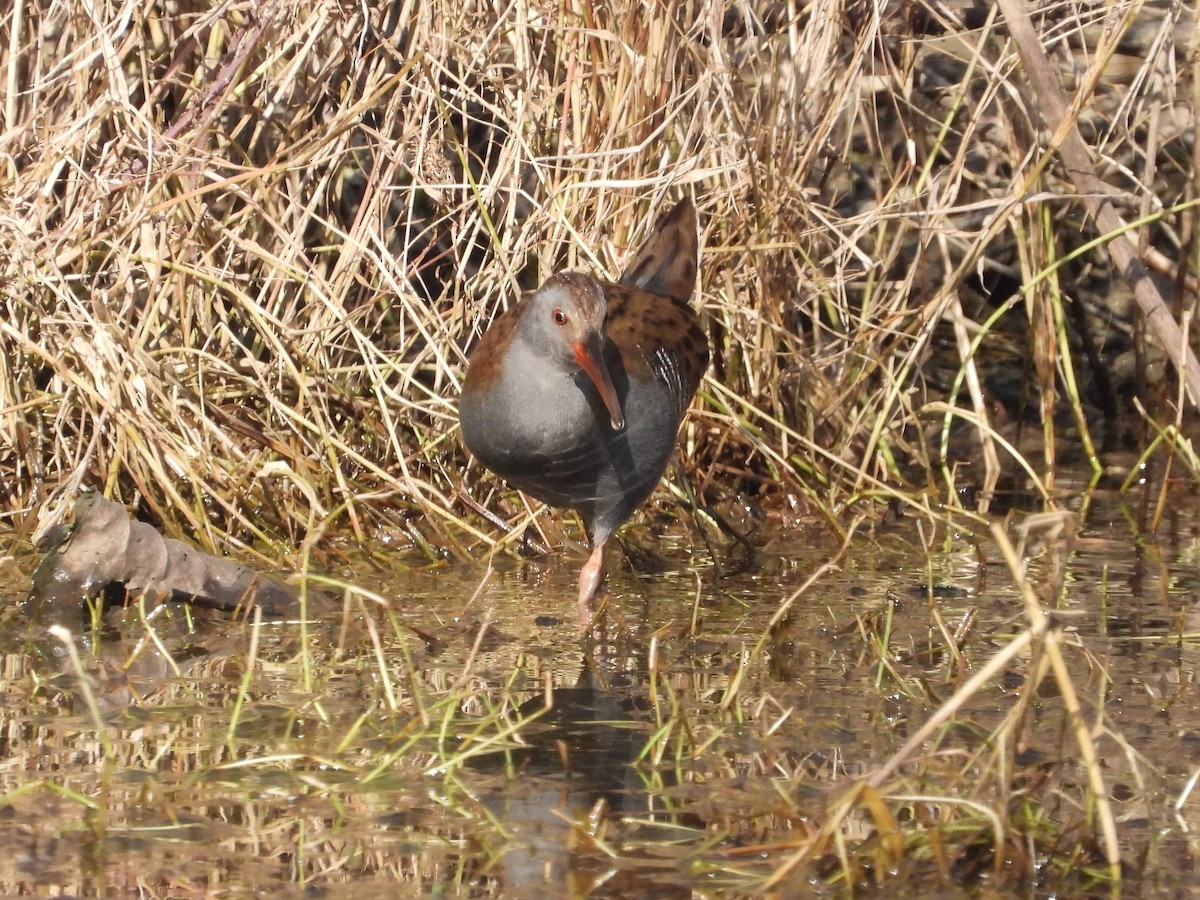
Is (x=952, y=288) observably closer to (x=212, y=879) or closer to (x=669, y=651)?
(x=669, y=651)

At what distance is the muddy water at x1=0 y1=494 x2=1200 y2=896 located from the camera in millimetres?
2508

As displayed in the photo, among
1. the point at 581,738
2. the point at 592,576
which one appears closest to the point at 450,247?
the point at 592,576

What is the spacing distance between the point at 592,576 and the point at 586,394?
47cm

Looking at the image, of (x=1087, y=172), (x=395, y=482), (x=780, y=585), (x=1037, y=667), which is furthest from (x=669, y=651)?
(x=1087, y=172)

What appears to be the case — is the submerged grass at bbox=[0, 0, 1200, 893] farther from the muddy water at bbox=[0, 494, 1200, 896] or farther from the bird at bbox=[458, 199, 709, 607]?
the bird at bbox=[458, 199, 709, 607]

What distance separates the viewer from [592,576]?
4.22 meters

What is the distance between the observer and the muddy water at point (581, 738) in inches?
98.7

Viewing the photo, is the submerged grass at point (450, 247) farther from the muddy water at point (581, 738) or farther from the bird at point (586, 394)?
the bird at point (586, 394)

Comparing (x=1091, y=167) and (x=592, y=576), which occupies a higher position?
(x=1091, y=167)

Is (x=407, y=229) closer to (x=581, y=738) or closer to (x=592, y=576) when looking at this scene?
(x=592, y=576)

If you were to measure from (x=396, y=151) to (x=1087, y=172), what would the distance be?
1.93 meters

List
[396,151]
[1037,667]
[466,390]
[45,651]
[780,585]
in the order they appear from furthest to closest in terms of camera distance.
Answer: [396,151]
[780,585]
[466,390]
[45,651]
[1037,667]

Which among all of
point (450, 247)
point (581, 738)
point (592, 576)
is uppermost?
point (450, 247)

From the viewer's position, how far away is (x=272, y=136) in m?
5.05
